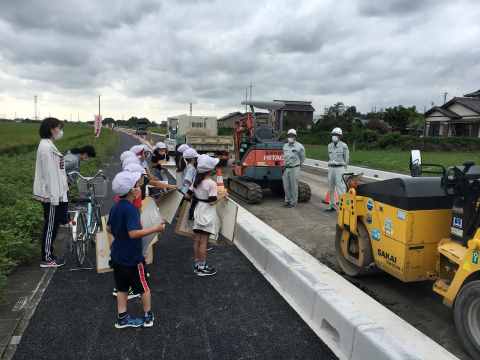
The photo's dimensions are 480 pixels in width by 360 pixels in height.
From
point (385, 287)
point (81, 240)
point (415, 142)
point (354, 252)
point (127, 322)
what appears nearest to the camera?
point (127, 322)

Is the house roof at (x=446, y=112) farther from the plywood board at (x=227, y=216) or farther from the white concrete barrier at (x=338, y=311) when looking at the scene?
the plywood board at (x=227, y=216)

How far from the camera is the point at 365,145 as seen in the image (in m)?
35.1

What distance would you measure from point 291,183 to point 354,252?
5.05 m

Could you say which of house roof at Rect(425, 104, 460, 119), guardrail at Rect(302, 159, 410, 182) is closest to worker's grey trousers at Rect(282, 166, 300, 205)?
guardrail at Rect(302, 159, 410, 182)

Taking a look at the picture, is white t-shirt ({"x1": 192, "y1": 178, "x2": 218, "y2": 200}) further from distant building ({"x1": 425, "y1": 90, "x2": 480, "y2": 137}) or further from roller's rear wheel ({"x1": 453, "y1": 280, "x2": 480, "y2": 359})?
distant building ({"x1": 425, "y1": 90, "x2": 480, "y2": 137})

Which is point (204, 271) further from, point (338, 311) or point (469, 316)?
point (469, 316)

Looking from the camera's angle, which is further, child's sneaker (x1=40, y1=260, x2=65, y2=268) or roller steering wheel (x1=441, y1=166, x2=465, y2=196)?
child's sneaker (x1=40, y1=260, x2=65, y2=268)

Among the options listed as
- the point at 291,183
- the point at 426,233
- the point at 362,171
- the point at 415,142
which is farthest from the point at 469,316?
the point at 415,142

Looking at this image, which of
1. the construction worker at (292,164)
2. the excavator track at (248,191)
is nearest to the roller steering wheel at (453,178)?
the construction worker at (292,164)

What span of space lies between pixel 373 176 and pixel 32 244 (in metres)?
14.2

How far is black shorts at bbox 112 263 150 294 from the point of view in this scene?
151 inches

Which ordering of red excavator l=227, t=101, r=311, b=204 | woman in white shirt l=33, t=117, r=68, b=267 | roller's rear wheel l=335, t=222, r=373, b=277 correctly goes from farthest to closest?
red excavator l=227, t=101, r=311, b=204, woman in white shirt l=33, t=117, r=68, b=267, roller's rear wheel l=335, t=222, r=373, b=277

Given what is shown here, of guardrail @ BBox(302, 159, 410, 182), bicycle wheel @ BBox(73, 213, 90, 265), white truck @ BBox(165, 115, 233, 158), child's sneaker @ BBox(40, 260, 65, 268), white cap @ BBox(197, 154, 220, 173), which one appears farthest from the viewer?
white truck @ BBox(165, 115, 233, 158)

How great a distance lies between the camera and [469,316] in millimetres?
3480
